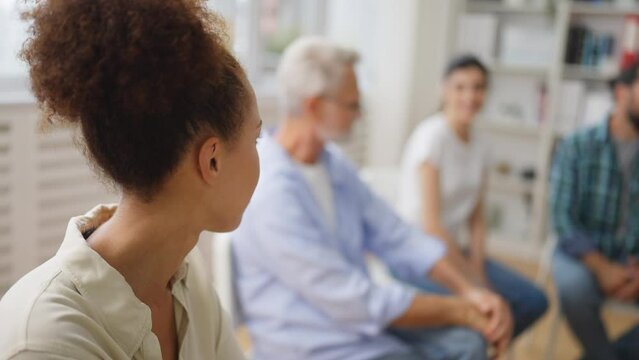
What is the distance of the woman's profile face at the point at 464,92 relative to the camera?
7.50 ft

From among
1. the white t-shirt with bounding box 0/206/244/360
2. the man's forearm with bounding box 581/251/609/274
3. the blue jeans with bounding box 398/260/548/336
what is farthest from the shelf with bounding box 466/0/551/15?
the white t-shirt with bounding box 0/206/244/360

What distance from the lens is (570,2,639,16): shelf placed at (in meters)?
3.20

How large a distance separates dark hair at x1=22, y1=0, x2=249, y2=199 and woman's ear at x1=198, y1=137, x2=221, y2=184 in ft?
0.05

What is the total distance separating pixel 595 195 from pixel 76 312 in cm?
211

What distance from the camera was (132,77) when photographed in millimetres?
636

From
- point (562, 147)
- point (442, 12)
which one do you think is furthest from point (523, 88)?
point (562, 147)

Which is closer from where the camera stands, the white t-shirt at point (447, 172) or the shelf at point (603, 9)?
the white t-shirt at point (447, 172)

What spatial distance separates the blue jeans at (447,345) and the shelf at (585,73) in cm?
238

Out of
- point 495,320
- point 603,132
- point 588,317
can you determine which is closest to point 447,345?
point 495,320

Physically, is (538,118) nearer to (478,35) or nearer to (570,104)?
(570,104)

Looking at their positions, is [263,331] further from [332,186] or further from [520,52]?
[520,52]

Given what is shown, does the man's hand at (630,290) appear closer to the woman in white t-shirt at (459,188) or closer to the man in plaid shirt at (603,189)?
the man in plaid shirt at (603,189)

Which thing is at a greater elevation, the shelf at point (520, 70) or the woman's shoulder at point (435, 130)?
the shelf at point (520, 70)

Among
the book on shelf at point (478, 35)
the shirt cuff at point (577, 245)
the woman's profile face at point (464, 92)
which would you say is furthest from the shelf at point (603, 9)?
the shirt cuff at point (577, 245)
